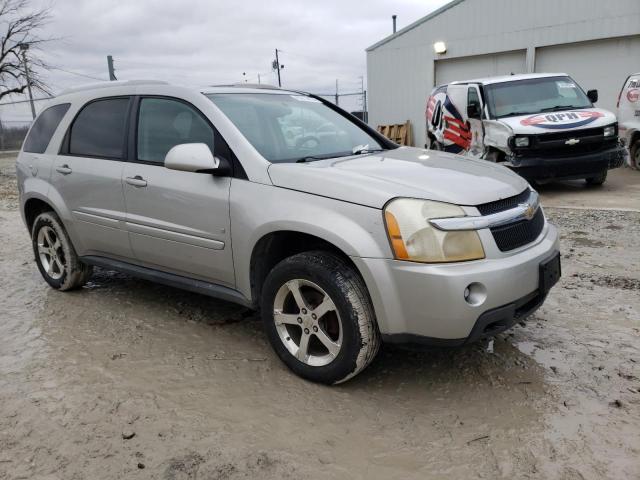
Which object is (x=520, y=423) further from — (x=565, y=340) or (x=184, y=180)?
(x=184, y=180)

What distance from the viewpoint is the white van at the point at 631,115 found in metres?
10.0

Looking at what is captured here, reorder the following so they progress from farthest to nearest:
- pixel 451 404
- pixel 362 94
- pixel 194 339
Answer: pixel 362 94 → pixel 194 339 → pixel 451 404

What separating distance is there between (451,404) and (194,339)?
177cm

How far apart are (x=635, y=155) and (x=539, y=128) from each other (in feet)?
12.7

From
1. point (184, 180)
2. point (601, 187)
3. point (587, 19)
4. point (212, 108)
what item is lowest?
point (601, 187)

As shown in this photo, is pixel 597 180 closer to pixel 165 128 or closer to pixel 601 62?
pixel 601 62

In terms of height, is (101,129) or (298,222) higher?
(101,129)

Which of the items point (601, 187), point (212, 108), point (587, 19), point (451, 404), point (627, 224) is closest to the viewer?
point (451, 404)

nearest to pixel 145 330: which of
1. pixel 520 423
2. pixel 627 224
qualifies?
pixel 520 423

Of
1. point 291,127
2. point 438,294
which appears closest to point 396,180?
point 438,294

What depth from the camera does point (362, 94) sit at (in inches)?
917

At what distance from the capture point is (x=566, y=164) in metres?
8.18

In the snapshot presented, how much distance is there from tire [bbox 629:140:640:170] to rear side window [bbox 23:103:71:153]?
10.3 meters

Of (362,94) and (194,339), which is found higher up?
(362,94)
